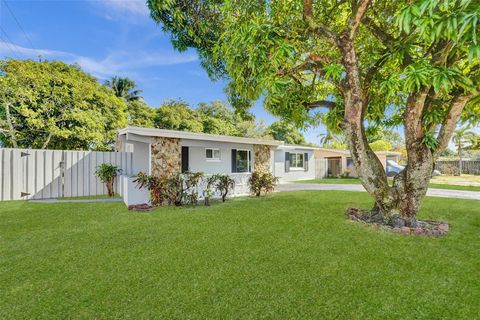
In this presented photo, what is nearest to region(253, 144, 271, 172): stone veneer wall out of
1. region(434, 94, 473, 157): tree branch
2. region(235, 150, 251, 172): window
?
region(235, 150, 251, 172): window

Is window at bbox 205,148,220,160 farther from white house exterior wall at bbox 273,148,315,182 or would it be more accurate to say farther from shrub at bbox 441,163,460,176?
shrub at bbox 441,163,460,176

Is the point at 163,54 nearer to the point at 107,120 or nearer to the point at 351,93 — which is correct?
the point at 107,120

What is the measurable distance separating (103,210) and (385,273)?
27.4 feet

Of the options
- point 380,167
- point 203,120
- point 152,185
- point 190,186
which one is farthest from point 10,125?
point 380,167

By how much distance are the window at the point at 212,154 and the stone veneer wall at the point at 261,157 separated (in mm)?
2140

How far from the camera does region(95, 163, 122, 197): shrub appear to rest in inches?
450

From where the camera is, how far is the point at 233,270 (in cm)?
388

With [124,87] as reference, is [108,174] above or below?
below

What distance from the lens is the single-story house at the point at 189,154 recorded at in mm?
9273

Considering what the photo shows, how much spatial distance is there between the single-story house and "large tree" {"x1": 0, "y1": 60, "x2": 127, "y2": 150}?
530 centimetres

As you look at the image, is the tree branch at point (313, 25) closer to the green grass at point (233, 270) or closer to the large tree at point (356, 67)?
the large tree at point (356, 67)

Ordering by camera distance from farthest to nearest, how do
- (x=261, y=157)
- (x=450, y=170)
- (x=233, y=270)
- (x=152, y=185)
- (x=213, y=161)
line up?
(x=450, y=170), (x=261, y=157), (x=213, y=161), (x=152, y=185), (x=233, y=270)

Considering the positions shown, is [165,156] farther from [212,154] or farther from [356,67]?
[356,67]

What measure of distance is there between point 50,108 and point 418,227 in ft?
66.3
